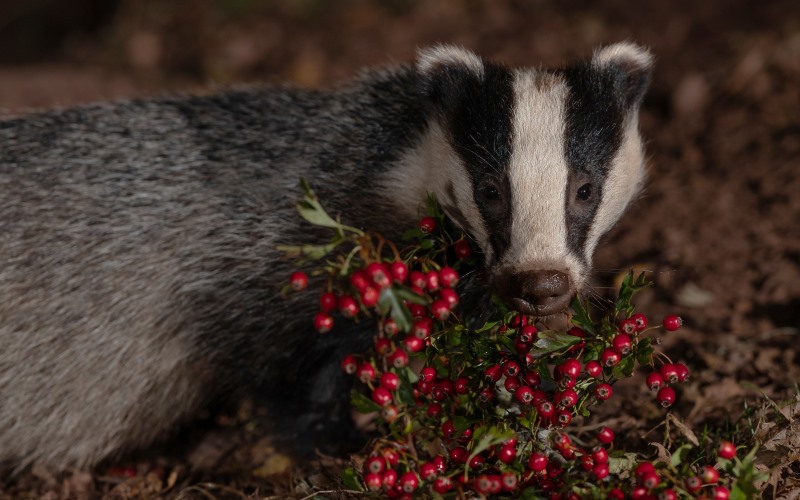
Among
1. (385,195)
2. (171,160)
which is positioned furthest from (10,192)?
(385,195)

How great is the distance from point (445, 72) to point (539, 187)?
0.70m

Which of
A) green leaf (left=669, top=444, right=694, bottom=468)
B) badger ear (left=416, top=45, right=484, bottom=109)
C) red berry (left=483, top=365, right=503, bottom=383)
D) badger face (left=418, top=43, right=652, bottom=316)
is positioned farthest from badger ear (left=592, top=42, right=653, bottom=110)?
green leaf (left=669, top=444, right=694, bottom=468)

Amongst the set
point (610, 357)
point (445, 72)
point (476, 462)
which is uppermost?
point (445, 72)

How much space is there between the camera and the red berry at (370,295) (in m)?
2.46

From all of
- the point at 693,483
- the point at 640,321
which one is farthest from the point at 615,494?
the point at 640,321

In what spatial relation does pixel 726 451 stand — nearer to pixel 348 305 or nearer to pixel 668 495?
pixel 668 495

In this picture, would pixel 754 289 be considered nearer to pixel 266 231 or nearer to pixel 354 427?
pixel 354 427

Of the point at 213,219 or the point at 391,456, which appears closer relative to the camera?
the point at 391,456

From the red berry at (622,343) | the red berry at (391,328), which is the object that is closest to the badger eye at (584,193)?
the red berry at (622,343)

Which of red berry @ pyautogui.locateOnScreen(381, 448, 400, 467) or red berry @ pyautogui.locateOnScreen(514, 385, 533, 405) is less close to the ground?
red berry @ pyautogui.locateOnScreen(514, 385, 533, 405)

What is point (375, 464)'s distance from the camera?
2547 millimetres

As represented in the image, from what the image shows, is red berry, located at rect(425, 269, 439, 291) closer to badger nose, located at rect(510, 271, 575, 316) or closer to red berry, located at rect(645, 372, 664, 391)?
badger nose, located at rect(510, 271, 575, 316)

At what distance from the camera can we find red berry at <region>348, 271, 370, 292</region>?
8.15 ft

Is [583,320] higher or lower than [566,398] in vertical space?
higher
